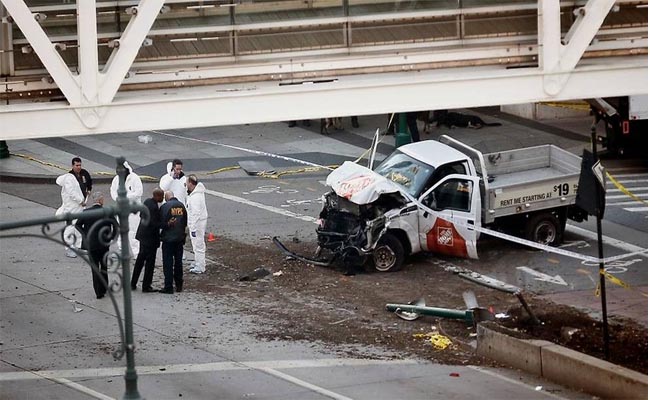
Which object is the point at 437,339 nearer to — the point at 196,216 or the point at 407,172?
the point at 407,172

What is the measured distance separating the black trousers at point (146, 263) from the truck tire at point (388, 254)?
A: 2987mm

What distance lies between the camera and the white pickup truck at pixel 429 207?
18344mm

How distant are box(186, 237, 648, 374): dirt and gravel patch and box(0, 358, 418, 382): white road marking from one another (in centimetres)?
34

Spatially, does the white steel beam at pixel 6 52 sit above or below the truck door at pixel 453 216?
above

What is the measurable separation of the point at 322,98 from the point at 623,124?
13.7 m

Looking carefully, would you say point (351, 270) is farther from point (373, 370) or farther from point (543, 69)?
point (543, 69)

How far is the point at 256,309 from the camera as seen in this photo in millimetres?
17094

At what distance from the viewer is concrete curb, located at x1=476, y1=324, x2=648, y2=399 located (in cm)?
1347

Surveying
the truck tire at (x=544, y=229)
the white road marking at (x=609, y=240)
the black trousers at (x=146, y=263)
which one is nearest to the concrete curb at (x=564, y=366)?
the truck tire at (x=544, y=229)

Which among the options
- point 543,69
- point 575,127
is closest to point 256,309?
point 543,69

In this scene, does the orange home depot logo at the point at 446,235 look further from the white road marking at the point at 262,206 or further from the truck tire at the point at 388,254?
the white road marking at the point at 262,206

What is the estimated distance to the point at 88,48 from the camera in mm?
12031

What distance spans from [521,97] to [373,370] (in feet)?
11.6

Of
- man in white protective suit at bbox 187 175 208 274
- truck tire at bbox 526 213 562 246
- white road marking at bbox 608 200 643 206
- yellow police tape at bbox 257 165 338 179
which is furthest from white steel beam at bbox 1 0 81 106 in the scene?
yellow police tape at bbox 257 165 338 179
